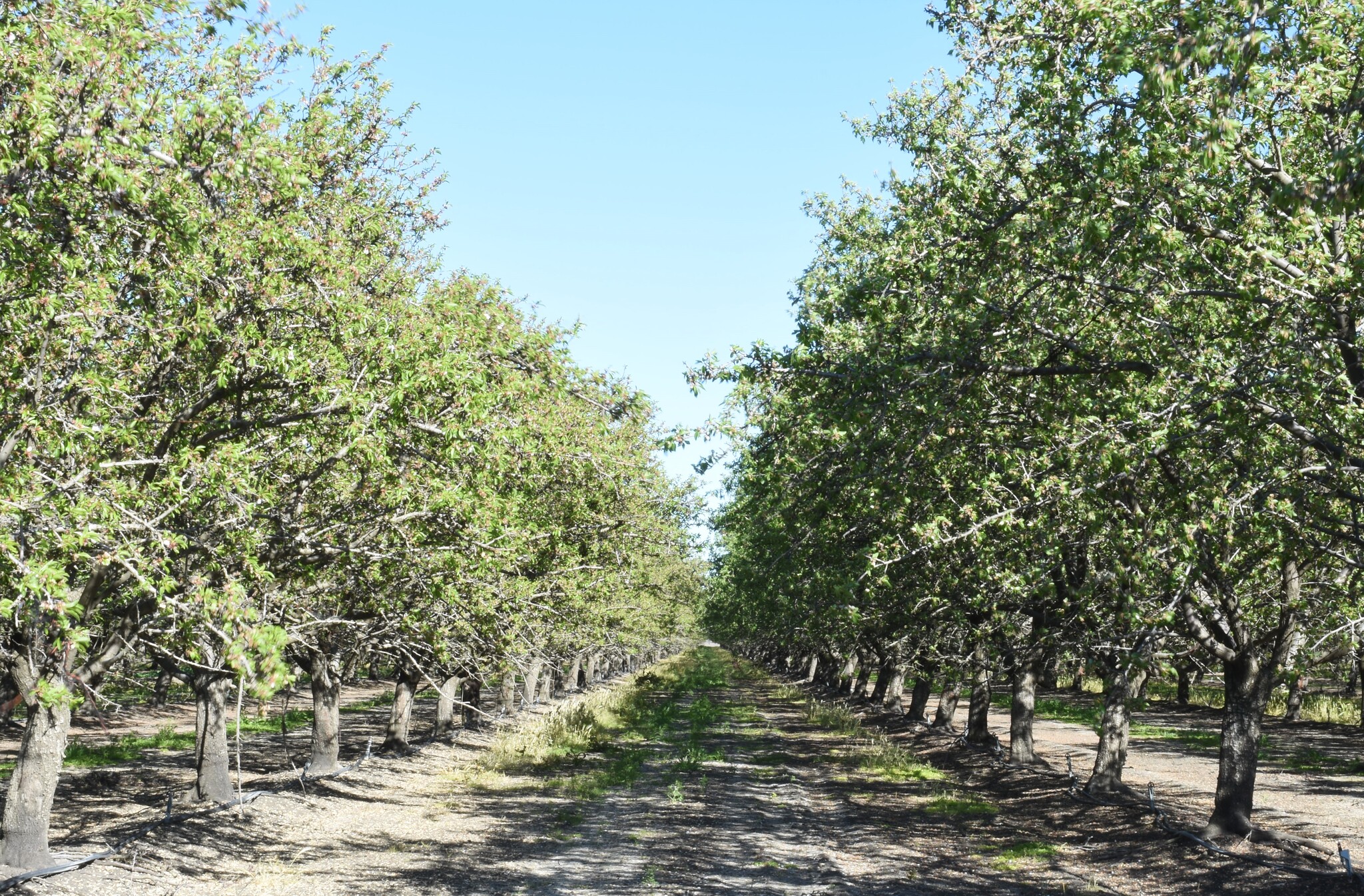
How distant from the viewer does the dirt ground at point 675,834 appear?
14.1m

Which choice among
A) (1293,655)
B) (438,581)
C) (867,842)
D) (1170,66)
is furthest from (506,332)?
(1293,655)

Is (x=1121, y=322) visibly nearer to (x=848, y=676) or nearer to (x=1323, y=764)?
(x=1323, y=764)

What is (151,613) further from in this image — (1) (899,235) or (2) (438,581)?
(1) (899,235)

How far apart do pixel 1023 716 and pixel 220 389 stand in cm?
2153

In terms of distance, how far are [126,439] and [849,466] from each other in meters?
7.25

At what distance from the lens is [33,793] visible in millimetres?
12781

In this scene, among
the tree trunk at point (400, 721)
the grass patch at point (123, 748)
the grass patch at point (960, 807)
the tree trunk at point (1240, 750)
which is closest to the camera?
the tree trunk at point (1240, 750)

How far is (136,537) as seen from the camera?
9961 millimetres

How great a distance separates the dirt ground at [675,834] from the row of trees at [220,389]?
269cm

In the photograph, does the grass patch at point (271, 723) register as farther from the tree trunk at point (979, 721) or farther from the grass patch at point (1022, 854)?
the grass patch at point (1022, 854)

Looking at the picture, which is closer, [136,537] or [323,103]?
[136,537]

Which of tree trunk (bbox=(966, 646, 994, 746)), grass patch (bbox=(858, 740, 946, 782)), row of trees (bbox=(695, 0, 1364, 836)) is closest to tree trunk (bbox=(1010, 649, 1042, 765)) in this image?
grass patch (bbox=(858, 740, 946, 782))

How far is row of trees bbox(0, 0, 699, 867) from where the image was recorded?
341 inches

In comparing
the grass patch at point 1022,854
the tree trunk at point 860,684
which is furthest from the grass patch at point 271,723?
the tree trunk at point 860,684
